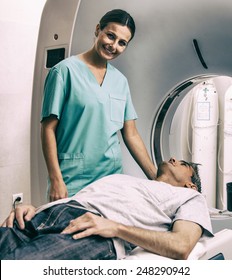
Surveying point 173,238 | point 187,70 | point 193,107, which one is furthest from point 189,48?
point 173,238

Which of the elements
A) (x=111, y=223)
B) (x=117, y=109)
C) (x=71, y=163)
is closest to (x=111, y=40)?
(x=117, y=109)

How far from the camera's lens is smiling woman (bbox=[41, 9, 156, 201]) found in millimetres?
1246

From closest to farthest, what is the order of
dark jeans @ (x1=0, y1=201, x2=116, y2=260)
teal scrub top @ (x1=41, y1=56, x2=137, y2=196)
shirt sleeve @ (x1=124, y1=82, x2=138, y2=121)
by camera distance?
dark jeans @ (x1=0, y1=201, x2=116, y2=260) < teal scrub top @ (x1=41, y1=56, x2=137, y2=196) < shirt sleeve @ (x1=124, y1=82, x2=138, y2=121)

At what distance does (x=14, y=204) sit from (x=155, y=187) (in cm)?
51

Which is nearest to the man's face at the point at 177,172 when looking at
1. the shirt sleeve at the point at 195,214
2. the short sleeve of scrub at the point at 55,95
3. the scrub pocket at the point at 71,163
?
the shirt sleeve at the point at 195,214

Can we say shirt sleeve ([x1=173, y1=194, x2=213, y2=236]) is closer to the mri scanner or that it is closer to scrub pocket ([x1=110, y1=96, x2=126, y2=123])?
the mri scanner

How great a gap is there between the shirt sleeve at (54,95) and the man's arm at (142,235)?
0.35m

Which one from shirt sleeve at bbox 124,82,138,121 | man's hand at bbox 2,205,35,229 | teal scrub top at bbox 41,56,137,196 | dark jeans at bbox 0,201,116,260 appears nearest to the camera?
dark jeans at bbox 0,201,116,260

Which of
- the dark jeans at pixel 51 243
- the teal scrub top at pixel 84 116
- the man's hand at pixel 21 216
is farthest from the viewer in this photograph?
the teal scrub top at pixel 84 116

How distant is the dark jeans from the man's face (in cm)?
36

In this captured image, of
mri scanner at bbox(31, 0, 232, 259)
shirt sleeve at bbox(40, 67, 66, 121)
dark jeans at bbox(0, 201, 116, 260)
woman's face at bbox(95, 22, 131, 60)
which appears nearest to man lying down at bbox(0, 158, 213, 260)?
dark jeans at bbox(0, 201, 116, 260)

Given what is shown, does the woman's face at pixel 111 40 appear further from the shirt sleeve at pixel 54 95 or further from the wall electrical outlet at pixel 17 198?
the wall electrical outlet at pixel 17 198

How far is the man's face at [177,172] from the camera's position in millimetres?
1375
